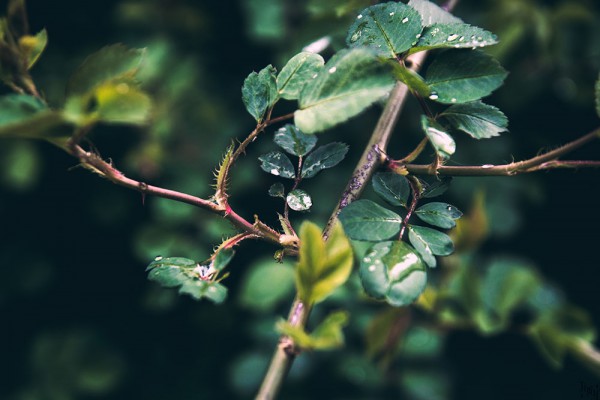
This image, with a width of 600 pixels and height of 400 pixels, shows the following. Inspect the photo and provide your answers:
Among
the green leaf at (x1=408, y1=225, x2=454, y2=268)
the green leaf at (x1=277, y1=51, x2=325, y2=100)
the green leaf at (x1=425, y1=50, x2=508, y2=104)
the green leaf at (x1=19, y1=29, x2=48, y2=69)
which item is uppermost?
the green leaf at (x1=19, y1=29, x2=48, y2=69)

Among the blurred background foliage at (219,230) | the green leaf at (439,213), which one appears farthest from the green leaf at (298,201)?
the blurred background foliage at (219,230)

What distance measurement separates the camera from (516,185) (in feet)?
4.99

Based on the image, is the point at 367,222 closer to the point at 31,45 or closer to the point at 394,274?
the point at 394,274

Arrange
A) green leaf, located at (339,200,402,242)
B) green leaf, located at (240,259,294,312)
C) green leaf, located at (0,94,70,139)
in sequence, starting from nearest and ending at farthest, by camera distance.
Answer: green leaf, located at (0,94,70,139)
green leaf, located at (339,200,402,242)
green leaf, located at (240,259,294,312)

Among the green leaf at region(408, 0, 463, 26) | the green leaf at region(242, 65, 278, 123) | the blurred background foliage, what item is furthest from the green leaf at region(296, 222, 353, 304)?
the blurred background foliage

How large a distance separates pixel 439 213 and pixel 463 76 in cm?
13

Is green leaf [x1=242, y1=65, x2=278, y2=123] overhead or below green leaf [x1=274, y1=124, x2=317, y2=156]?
overhead

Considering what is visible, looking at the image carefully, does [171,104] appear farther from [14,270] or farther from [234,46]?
[14,270]

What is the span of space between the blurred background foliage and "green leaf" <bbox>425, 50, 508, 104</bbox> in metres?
0.72

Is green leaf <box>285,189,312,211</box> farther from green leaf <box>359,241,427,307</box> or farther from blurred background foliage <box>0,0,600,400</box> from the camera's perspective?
blurred background foliage <box>0,0,600,400</box>

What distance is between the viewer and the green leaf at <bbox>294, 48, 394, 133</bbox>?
438mm

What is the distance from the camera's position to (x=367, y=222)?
500mm

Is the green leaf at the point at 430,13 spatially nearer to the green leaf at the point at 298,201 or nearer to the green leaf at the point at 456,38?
the green leaf at the point at 456,38

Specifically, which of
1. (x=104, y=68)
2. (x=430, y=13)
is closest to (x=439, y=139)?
(x=430, y=13)
